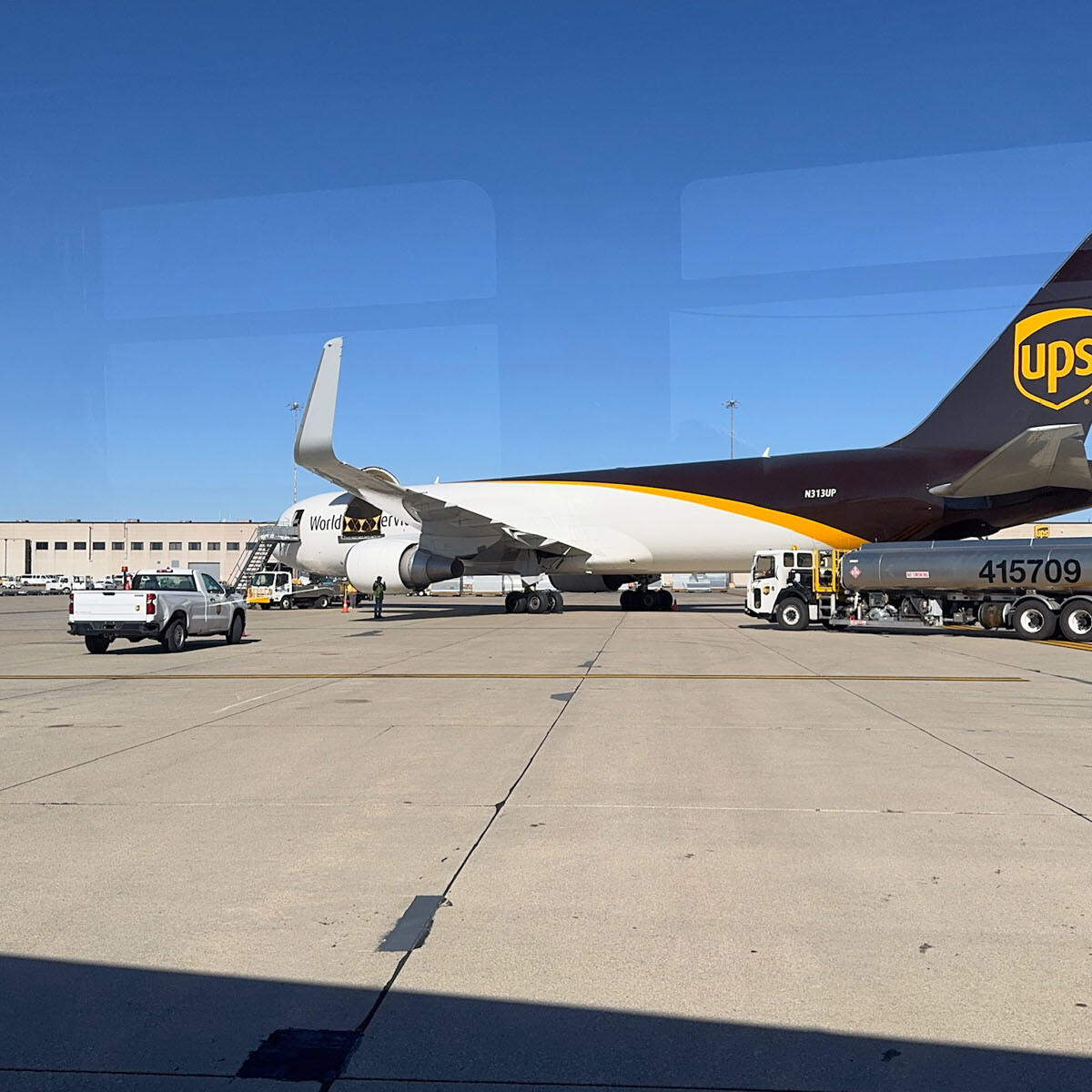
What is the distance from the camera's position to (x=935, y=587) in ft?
82.7

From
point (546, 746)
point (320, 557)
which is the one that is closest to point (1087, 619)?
point (546, 746)

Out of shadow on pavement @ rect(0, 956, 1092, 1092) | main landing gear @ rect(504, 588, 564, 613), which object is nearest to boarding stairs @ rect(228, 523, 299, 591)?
main landing gear @ rect(504, 588, 564, 613)

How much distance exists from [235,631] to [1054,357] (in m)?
22.3

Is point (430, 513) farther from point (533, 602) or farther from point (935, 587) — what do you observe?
Answer: point (935, 587)

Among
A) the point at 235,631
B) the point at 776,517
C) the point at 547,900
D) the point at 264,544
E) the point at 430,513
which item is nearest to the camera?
the point at 547,900

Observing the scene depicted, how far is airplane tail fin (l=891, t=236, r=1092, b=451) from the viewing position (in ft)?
87.4

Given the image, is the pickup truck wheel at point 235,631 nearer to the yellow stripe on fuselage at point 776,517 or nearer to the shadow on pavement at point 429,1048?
the yellow stripe on fuselage at point 776,517

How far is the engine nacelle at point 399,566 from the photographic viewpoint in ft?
105

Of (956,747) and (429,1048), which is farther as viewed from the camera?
(956,747)

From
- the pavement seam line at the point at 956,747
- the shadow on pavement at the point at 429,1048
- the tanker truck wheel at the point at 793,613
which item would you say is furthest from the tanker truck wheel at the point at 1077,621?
the shadow on pavement at the point at 429,1048

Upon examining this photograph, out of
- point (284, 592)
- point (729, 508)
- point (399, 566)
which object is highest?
point (729, 508)

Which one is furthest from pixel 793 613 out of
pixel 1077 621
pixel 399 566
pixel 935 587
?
pixel 399 566

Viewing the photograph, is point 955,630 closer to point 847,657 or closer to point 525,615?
point 847,657

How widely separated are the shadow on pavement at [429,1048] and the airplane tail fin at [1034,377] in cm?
2672
